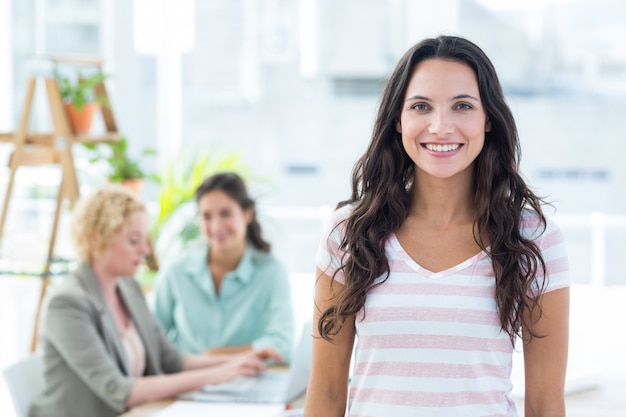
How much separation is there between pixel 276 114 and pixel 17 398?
5.87 meters

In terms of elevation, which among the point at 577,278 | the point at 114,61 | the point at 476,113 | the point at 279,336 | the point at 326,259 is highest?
the point at 114,61

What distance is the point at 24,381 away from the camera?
2672mm

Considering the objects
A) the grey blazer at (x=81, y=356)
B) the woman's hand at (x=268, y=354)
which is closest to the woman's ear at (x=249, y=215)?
the woman's hand at (x=268, y=354)

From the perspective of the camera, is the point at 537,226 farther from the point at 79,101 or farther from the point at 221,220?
the point at 79,101

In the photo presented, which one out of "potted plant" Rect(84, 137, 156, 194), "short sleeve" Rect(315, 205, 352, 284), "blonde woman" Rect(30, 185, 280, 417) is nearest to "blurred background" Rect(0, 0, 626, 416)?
"potted plant" Rect(84, 137, 156, 194)

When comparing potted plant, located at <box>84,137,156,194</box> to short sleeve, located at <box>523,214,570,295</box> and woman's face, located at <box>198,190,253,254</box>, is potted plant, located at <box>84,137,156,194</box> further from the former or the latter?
short sleeve, located at <box>523,214,570,295</box>

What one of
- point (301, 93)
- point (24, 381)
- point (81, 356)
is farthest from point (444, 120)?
point (301, 93)

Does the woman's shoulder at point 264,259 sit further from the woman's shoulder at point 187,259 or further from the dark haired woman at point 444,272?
the dark haired woman at point 444,272

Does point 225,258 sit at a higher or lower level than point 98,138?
lower

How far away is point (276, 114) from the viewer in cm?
828

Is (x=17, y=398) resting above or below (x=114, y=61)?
below

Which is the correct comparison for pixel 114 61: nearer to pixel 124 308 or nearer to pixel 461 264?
pixel 124 308

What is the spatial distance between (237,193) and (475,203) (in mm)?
1982

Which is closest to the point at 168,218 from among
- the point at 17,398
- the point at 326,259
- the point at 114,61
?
the point at 114,61
